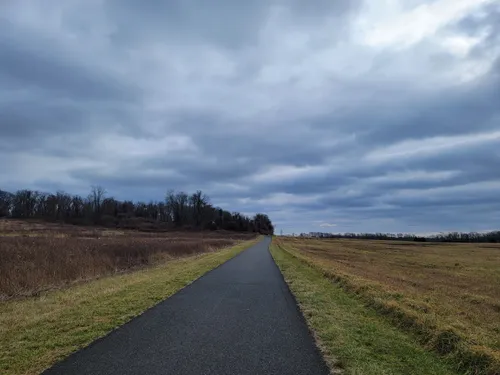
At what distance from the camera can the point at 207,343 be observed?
23.1ft

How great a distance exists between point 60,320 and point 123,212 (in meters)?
159

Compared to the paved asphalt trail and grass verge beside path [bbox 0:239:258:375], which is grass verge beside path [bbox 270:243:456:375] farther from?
grass verge beside path [bbox 0:239:258:375]

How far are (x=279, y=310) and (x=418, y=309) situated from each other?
150 inches

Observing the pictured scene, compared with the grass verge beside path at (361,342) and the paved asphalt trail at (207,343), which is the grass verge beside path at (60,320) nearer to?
the paved asphalt trail at (207,343)

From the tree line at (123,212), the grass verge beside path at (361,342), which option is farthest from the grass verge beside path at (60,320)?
the tree line at (123,212)

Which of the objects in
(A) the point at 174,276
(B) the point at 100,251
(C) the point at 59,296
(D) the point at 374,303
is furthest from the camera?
(B) the point at 100,251

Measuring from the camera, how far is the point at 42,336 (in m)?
7.49

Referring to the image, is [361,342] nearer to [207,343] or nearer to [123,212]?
[207,343]

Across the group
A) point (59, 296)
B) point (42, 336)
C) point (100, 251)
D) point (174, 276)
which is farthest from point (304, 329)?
point (100, 251)

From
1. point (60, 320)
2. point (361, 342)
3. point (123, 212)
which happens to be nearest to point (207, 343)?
point (361, 342)

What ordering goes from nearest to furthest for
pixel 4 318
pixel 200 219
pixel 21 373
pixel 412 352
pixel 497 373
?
pixel 21 373 → pixel 497 373 → pixel 412 352 → pixel 4 318 → pixel 200 219

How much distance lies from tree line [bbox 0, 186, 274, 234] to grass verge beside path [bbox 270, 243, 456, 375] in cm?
11853

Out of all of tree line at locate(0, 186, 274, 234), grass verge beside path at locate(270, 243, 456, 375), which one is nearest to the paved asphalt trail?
grass verge beside path at locate(270, 243, 456, 375)

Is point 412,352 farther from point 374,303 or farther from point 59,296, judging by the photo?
point 59,296
